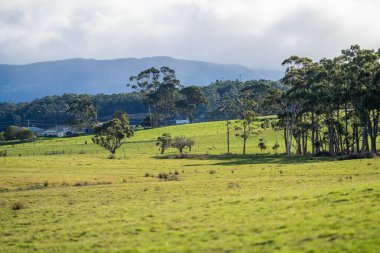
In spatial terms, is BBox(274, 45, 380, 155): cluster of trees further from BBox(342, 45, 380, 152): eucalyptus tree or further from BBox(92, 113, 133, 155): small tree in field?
BBox(92, 113, 133, 155): small tree in field

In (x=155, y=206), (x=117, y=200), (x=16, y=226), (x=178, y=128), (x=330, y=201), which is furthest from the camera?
(x=178, y=128)

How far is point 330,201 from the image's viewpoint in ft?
78.2

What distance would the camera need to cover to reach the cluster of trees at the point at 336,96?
73.5m

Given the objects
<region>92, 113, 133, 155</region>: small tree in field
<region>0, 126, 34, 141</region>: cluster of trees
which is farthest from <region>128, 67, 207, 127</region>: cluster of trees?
<region>92, 113, 133, 155</region>: small tree in field

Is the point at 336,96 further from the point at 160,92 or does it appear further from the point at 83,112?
the point at 83,112

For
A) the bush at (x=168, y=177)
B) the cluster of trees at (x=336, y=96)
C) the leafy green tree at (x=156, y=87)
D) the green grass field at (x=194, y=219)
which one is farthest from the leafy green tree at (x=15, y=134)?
the green grass field at (x=194, y=219)

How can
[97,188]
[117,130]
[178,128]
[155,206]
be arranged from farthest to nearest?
[178,128], [117,130], [97,188], [155,206]

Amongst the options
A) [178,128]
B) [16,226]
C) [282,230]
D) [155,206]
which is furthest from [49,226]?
[178,128]

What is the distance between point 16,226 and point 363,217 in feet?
56.2

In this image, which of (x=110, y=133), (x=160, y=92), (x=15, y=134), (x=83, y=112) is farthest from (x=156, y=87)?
(x=110, y=133)

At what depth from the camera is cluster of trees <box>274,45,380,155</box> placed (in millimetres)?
73500

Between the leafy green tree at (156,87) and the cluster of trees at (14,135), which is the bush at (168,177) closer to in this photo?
the cluster of trees at (14,135)

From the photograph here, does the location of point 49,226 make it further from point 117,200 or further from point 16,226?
point 117,200

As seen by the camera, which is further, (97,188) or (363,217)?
(97,188)
